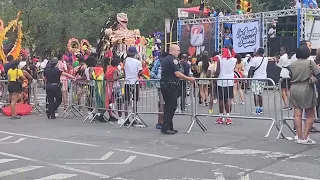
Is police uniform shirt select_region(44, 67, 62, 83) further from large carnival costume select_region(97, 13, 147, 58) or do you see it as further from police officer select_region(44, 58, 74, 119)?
large carnival costume select_region(97, 13, 147, 58)

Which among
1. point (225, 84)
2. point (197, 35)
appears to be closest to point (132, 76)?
point (225, 84)

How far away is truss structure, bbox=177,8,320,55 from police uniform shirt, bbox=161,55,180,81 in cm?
1397

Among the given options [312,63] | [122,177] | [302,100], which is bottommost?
[122,177]

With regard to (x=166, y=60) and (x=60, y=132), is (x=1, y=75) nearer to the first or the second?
(x=60, y=132)

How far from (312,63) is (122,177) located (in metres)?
4.28

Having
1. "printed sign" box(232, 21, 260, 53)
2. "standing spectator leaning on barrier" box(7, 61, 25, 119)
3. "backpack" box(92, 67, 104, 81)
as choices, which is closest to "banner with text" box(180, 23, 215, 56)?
"printed sign" box(232, 21, 260, 53)

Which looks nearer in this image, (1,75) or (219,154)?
(219,154)

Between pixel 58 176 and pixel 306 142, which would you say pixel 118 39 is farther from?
pixel 58 176

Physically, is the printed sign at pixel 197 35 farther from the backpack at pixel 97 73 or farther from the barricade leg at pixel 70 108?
the backpack at pixel 97 73

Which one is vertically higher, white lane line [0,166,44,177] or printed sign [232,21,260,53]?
printed sign [232,21,260,53]

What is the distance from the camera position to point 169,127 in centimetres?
1070

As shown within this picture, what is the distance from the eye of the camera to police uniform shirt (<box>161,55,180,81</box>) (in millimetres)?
10398

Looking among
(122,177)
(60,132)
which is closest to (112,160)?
(122,177)

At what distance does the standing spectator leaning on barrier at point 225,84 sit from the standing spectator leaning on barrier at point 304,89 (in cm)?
254
